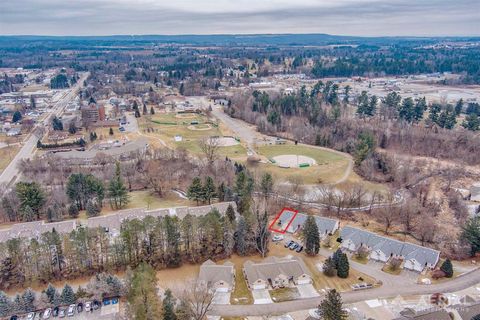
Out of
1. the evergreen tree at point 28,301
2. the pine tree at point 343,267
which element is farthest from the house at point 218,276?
the evergreen tree at point 28,301

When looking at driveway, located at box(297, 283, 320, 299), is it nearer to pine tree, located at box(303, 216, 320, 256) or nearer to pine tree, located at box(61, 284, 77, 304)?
pine tree, located at box(303, 216, 320, 256)

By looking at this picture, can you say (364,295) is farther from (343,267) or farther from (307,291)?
(307,291)

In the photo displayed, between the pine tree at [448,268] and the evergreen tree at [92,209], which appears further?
Result: the evergreen tree at [92,209]

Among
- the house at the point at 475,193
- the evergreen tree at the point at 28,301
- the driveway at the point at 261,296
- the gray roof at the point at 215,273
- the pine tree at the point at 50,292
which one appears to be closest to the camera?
the evergreen tree at the point at 28,301

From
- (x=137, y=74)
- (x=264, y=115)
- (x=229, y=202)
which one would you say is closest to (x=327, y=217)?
(x=229, y=202)

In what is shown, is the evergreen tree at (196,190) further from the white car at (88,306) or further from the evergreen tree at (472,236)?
the evergreen tree at (472,236)

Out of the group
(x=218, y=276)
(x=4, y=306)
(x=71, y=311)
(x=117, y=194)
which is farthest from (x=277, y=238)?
(x=4, y=306)

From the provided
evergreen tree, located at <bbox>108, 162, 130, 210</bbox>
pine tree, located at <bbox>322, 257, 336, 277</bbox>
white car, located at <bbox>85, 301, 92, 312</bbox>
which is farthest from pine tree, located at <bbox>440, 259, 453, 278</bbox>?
evergreen tree, located at <bbox>108, 162, 130, 210</bbox>

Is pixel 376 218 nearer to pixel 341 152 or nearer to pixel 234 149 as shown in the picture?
pixel 341 152
